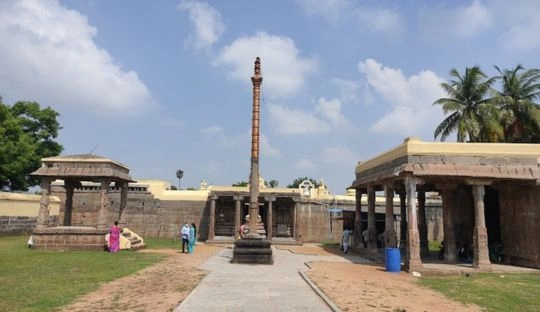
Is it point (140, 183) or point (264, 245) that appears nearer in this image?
point (264, 245)

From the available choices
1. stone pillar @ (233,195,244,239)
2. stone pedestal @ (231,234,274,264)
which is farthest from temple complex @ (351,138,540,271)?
stone pillar @ (233,195,244,239)

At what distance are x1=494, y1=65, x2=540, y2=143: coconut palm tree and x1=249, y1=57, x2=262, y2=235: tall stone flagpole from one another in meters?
17.4

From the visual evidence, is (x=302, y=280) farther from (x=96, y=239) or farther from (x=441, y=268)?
(x=96, y=239)

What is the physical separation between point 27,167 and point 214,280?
26.9 meters

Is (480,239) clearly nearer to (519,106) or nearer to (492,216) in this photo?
(492,216)

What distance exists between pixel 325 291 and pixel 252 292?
178 centimetres

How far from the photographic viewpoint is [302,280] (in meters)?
12.0

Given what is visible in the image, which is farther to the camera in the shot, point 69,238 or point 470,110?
point 470,110

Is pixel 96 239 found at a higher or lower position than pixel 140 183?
lower

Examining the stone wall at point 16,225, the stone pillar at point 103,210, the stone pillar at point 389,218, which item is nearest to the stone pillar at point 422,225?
the stone pillar at point 389,218

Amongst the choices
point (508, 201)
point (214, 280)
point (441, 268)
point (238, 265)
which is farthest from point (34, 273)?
point (508, 201)

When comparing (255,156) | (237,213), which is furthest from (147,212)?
(255,156)

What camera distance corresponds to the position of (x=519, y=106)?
2728 cm

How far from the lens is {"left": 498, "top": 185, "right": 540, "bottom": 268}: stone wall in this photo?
1536cm
